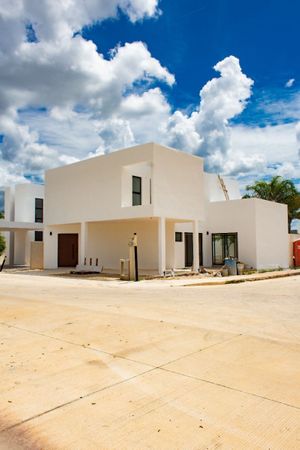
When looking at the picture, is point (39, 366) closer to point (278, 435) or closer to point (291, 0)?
point (278, 435)

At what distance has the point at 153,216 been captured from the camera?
1919cm

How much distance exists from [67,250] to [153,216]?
10290 millimetres

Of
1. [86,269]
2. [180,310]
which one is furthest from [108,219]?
[180,310]

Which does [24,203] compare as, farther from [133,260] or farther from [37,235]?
[133,260]

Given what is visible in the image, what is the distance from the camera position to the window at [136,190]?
2273cm

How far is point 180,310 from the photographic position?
9.38 metres

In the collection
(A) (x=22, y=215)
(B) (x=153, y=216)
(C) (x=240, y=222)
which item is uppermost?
(A) (x=22, y=215)

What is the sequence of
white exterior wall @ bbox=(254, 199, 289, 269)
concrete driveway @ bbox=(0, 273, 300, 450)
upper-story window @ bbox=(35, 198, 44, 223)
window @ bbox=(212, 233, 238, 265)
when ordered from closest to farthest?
concrete driveway @ bbox=(0, 273, 300, 450), white exterior wall @ bbox=(254, 199, 289, 269), window @ bbox=(212, 233, 238, 265), upper-story window @ bbox=(35, 198, 44, 223)

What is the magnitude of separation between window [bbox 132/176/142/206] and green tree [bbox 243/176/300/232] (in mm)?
17059

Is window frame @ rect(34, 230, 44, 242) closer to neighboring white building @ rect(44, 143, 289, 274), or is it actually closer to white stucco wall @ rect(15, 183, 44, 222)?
white stucco wall @ rect(15, 183, 44, 222)

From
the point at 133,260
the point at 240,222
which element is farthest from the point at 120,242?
the point at 240,222

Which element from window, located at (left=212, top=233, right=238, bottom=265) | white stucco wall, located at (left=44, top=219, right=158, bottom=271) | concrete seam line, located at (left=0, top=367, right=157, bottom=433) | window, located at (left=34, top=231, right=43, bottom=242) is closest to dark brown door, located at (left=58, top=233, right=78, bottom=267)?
white stucco wall, located at (left=44, top=219, right=158, bottom=271)

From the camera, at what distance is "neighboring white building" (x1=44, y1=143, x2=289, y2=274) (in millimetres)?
20188

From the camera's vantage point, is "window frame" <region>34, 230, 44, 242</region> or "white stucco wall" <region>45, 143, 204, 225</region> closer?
"white stucco wall" <region>45, 143, 204, 225</region>
